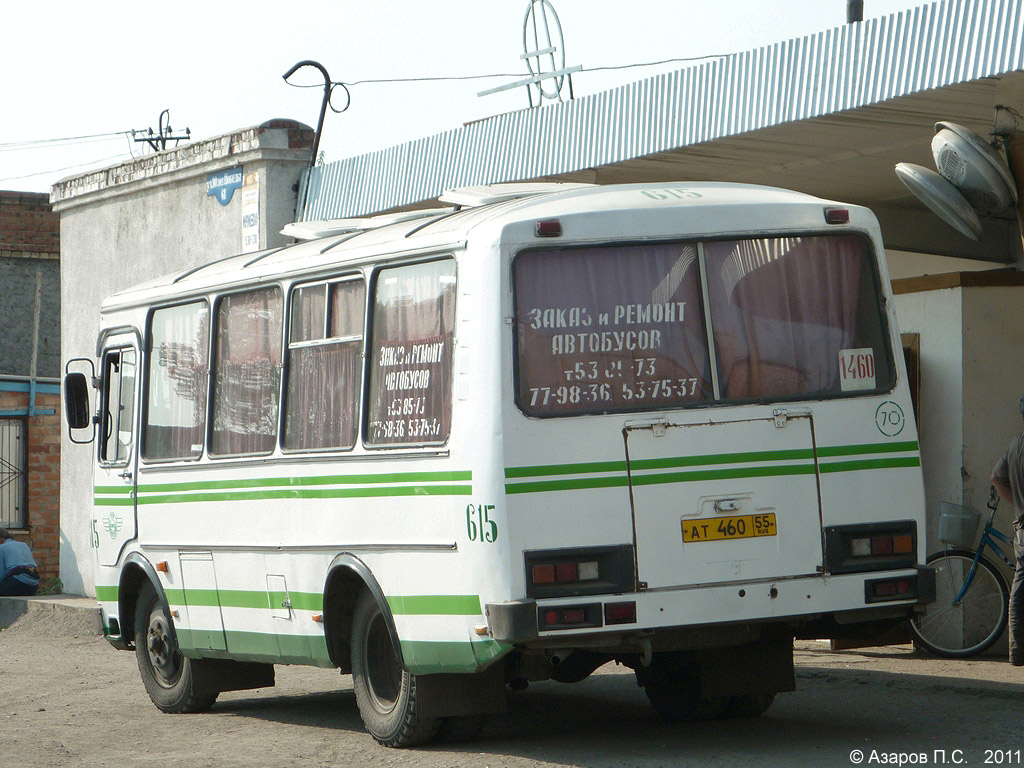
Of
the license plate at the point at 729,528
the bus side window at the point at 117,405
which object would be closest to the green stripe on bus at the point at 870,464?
the license plate at the point at 729,528

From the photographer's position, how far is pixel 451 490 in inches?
303

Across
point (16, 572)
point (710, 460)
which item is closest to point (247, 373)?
point (710, 460)

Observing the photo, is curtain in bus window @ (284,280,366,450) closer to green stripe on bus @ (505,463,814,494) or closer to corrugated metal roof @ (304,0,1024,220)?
green stripe on bus @ (505,463,814,494)

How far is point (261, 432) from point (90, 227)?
1089 centimetres

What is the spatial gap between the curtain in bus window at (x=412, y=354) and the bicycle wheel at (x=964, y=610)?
448 centimetres

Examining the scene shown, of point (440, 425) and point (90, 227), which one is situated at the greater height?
point (90, 227)

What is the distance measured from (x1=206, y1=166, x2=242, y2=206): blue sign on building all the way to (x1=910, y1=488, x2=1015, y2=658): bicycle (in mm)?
8839

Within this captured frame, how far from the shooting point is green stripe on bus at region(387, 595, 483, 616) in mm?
7523

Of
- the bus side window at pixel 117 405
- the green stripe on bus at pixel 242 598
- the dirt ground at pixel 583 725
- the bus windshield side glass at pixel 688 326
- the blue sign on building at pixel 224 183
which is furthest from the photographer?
the blue sign on building at pixel 224 183

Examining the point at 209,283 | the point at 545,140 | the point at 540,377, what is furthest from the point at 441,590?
the point at 545,140

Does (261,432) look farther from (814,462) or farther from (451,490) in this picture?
(814,462)

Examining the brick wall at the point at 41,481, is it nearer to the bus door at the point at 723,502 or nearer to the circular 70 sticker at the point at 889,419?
the bus door at the point at 723,502

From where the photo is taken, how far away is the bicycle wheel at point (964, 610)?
10898 millimetres

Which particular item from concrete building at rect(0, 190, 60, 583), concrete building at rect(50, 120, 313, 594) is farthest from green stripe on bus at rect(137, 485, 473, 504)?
concrete building at rect(0, 190, 60, 583)
